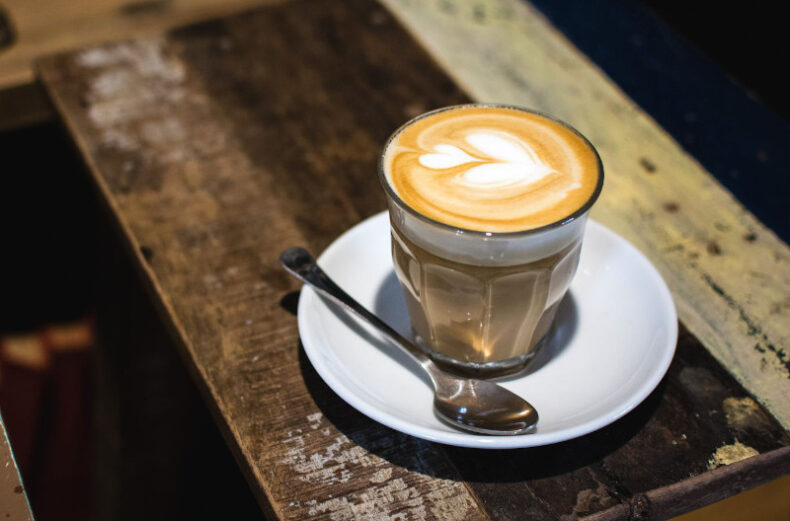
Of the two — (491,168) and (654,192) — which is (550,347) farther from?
(654,192)

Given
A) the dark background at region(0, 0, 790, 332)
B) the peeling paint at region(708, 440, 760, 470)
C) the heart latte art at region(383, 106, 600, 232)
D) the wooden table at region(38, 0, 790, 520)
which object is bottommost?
the dark background at region(0, 0, 790, 332)

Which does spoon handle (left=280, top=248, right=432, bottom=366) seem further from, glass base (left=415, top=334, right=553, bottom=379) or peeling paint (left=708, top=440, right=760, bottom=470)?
peeling paint (left=708, top=440, right=760, bottom=470)

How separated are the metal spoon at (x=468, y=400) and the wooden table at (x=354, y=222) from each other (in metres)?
0.03

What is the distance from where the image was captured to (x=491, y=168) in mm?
667

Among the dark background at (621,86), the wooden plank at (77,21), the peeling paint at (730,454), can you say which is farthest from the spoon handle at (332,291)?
the dark background at (621,86)

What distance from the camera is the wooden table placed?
608mm

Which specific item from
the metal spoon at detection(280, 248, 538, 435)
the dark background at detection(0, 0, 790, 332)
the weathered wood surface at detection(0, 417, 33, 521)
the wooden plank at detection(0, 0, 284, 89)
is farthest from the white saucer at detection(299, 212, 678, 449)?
the dark background at detection(0, 0, 790, 332)

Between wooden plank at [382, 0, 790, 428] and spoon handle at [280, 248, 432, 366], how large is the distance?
0.29 meters

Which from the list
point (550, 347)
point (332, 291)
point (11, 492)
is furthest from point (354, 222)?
point (11, 492)

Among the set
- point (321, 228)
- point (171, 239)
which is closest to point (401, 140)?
point (321, 228)

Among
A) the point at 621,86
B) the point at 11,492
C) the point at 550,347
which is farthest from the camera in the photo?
the point at 621,86

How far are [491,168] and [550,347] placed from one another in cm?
18

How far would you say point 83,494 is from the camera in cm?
144

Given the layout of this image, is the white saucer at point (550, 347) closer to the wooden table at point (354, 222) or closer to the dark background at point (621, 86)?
the wooden table at point (354, 222)
